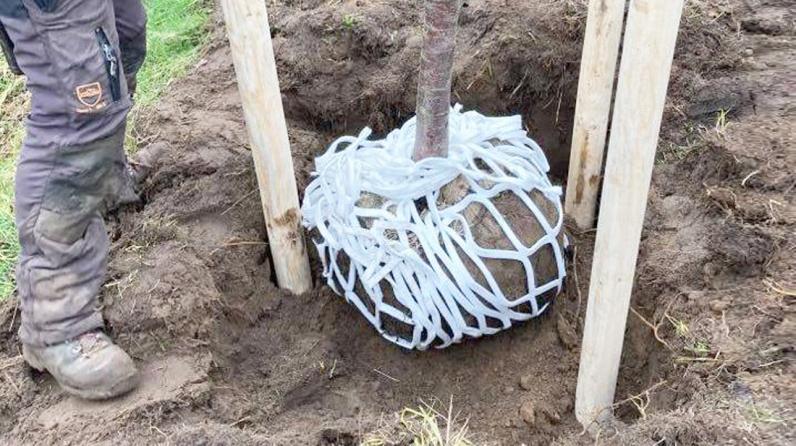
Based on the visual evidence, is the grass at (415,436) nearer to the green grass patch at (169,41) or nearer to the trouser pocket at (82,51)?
the trouser pocket at (82,51)

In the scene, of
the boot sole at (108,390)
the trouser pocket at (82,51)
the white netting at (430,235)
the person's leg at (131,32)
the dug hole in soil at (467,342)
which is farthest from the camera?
the person's leg at (131,32)

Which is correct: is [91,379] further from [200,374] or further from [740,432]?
[740,432]

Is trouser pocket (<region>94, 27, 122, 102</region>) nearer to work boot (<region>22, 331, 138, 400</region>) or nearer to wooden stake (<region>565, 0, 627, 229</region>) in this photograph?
work boot (<region>22, 331, 138, 400</region>)

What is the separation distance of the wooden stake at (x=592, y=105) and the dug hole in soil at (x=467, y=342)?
13 centimetres

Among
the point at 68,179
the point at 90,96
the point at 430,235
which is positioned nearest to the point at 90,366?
the point at 68,179

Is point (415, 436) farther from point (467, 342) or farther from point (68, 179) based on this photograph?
point (68, 179)

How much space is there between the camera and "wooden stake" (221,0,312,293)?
6.17ft

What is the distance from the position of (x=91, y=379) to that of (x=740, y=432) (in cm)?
143

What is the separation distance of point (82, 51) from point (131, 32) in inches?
25.5

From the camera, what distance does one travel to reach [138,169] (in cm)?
247

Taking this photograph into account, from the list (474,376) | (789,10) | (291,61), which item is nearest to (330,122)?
(291,61)

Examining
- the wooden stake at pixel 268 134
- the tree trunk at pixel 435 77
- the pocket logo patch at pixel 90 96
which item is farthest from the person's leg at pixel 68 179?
the tree trunk at pixel 435 77

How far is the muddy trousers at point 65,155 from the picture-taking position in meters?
1.72

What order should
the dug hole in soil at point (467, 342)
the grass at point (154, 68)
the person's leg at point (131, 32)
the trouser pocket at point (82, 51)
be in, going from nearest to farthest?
the trouser pocket at point (82, 51)
the dug hole in soil at point (467, 342)
the person's leg at point (131, 32)
the grass at point (154, 68)
